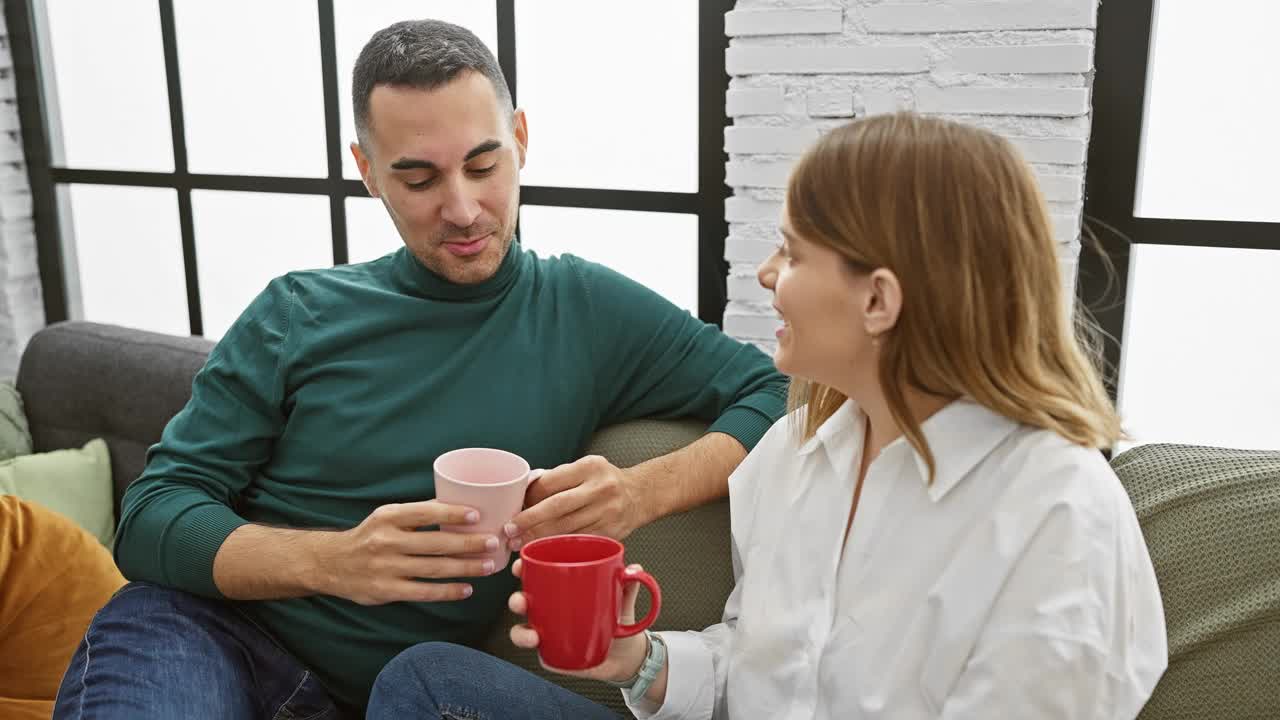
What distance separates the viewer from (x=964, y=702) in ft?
3.24

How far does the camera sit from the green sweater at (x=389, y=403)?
153 centimetres

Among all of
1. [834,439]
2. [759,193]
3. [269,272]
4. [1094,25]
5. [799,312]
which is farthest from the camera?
[269,272]

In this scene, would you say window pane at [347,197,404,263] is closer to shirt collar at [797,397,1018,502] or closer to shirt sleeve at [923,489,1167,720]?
shirt collar at [797,397,1018,502]

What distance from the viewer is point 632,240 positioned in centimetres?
274

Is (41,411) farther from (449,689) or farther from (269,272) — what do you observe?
(449,689)

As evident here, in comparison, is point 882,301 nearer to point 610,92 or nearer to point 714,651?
point 714,651

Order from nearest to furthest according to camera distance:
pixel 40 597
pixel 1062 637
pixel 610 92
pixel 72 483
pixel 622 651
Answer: pixel 1062 637 < pixel 622 651 < pixel 40 597 < pixel 72 483 < pixel 610 92

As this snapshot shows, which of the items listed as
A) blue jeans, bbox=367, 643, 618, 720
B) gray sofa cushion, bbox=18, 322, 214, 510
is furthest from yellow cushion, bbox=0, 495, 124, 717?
blue jeans, bbox=367, 643, 618, 720

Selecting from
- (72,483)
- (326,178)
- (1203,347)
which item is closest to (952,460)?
(1203,347)

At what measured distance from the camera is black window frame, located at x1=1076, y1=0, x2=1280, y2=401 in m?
1.98

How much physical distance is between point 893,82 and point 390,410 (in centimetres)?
110

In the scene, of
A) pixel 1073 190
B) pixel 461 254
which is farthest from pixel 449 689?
pixel 1073 190

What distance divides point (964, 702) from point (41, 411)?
2297 millimetres

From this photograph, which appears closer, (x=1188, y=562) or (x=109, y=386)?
(x=1188, y=562)
